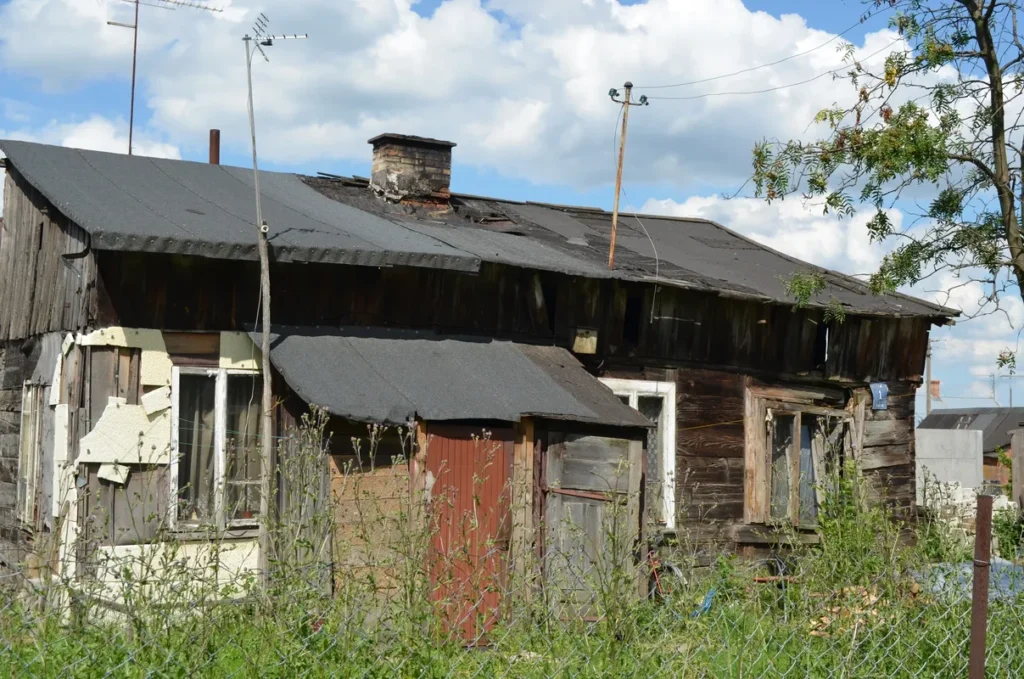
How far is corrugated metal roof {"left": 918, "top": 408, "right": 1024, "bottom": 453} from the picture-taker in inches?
1826

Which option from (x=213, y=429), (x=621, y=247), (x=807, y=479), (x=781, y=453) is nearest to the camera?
(x=213, y=429)

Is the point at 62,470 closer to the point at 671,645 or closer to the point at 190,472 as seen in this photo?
the point at 190,472

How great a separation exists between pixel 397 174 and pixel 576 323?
3474 mm

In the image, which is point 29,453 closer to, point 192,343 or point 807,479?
point 192,343

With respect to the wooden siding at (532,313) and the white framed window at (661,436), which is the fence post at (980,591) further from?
the white framed window at (661,436)

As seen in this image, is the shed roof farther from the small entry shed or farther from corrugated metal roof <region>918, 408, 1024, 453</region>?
corrugated metal roof <region>918, 408, 1024, 453</region>

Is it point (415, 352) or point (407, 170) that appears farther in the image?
point (407, 170)

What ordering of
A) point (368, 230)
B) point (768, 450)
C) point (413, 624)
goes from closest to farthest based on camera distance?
point (413, 624) → point (368, 230) → point (768, 450)

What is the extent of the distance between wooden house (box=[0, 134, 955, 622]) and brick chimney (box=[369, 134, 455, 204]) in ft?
0.09

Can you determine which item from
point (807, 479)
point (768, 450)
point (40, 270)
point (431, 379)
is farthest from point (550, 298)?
point (40, 270)

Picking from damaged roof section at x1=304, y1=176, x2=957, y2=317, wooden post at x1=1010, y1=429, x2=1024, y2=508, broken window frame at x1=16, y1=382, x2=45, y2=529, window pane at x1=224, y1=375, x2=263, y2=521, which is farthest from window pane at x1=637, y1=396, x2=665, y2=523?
wooden post at x1=1010, y1=429, x2=1024, y2=508

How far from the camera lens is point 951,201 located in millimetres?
10602

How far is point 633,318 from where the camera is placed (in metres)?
12.9

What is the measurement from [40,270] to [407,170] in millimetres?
4714
